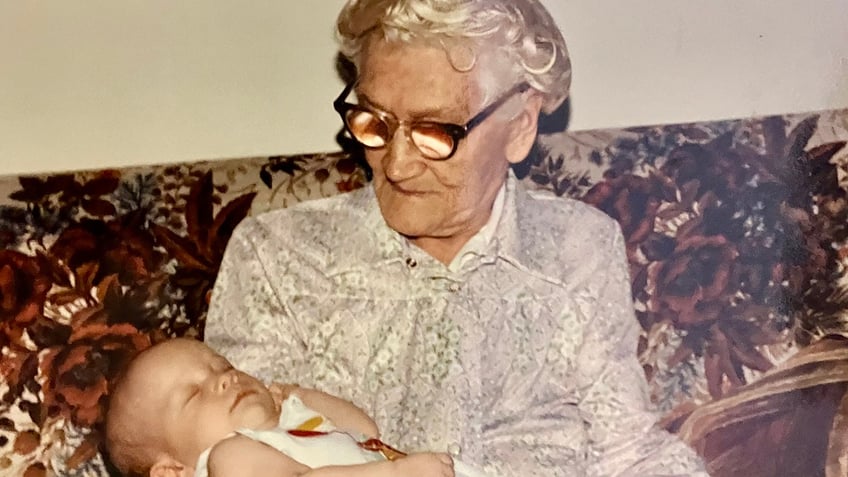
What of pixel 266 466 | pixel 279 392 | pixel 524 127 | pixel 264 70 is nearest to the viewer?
pixel 266 466

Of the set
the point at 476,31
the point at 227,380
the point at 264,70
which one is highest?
the point at 476,31

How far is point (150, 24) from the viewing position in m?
1.41

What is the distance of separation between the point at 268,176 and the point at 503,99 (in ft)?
1.19

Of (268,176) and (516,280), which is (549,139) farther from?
(268,176)

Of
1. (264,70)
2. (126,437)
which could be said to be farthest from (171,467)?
(264,70)

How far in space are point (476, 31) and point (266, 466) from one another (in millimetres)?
509

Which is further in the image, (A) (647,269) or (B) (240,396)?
(A) (647,269)

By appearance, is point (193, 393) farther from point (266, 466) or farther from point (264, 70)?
point (264, 70)

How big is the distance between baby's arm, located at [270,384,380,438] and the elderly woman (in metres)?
0.03

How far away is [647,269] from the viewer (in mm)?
1312

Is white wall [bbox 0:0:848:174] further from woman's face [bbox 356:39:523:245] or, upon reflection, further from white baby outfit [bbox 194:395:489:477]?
white baby outfit [bbox 194:395:489:477]

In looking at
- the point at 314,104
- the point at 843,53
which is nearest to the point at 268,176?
the point at 314,104

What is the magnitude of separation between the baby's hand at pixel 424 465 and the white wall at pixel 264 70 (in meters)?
0.59

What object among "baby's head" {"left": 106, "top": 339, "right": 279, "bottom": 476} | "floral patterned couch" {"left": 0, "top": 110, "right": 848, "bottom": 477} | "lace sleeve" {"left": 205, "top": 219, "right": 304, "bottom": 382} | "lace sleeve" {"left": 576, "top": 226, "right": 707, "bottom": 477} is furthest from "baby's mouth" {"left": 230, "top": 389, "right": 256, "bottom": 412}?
"lace sleeve" {"left": 576, "top": 226, "right": 707, "bottom": 477}
